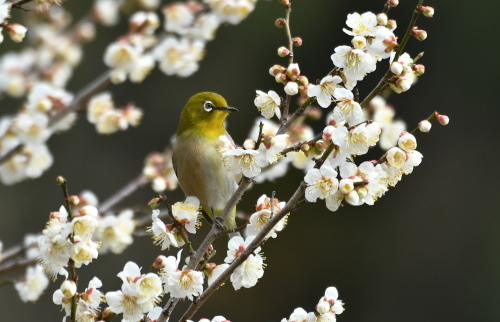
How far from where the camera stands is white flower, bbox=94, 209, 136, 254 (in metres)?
2.83

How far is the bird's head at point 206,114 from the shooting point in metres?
2.71

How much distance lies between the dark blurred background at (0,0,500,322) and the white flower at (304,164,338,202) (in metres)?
5.47

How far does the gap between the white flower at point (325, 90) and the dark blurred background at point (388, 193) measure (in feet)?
17.9

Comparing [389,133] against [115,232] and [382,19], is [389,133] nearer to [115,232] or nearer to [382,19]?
[115,232]

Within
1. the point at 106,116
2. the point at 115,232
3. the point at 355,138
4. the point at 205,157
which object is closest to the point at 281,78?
the point at 355,138

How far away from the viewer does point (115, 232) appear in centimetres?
284

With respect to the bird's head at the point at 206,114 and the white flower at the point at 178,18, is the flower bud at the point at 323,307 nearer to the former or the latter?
the bird's head at the point at 206,114

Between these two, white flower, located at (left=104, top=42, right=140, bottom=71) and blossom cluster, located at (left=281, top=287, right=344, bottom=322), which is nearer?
blossom cluster, located at (left=281, top=287, right=344, bottom=322)

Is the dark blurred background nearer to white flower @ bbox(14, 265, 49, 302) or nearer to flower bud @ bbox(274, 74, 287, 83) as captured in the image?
white flower @ bbox(14, 265, 49, 302)

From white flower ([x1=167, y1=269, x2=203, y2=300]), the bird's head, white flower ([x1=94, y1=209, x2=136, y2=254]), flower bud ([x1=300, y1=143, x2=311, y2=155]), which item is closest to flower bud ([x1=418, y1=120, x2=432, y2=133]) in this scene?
flower bud ([x1=300, y1=143, x2=311, y2=155])

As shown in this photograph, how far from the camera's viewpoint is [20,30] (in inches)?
79.7

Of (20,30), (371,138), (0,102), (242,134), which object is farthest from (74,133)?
(371,138)

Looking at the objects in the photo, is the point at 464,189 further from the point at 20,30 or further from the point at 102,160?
the point at 20,30

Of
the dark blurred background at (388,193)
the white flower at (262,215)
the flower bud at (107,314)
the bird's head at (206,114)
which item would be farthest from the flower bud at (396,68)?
the dark blurred background at (388,193)
